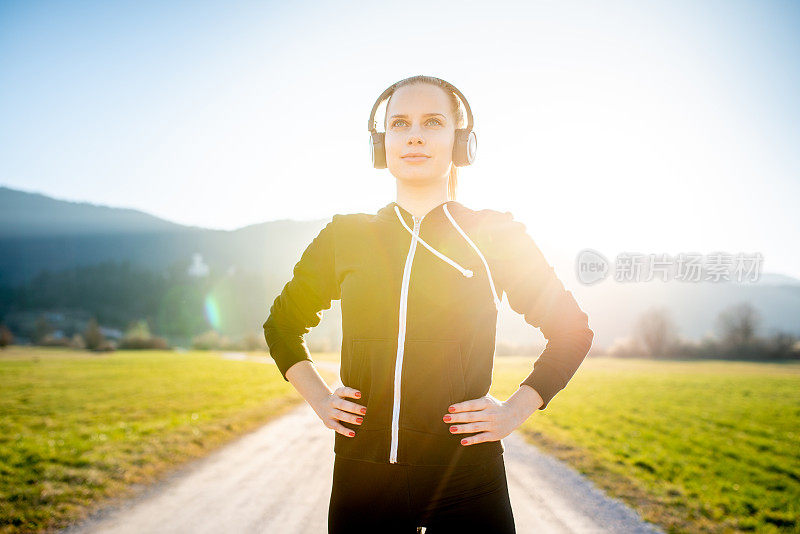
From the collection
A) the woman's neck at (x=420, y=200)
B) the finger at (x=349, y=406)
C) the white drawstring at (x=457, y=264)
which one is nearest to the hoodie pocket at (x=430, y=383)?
the finger at (x=349, y=406)

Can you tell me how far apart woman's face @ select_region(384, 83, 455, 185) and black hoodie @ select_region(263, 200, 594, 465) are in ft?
0.83

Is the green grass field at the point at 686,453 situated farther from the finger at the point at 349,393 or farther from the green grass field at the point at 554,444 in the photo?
the finger at the point at 349,393

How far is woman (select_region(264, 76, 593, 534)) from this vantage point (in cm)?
198

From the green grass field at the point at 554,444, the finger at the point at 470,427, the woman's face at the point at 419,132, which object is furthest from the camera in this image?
the green grass field at the point at 554,444

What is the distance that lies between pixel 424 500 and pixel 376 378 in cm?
58

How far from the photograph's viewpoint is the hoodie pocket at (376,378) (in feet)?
6.75

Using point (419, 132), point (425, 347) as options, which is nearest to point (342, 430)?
point (425, 347)

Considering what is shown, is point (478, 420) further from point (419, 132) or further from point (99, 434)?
point (99, 434)

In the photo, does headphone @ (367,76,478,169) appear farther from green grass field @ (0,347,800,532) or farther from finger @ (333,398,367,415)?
green grass field @ (0,347,800,532)

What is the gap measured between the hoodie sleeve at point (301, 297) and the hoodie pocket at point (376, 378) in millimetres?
472

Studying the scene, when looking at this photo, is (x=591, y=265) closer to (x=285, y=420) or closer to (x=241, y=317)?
(x=285, y=420)

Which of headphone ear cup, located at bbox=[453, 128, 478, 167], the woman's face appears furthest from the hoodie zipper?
headphone ear cup, located at bbox=[453, 128, 478, 167]

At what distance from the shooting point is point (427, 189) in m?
2.51

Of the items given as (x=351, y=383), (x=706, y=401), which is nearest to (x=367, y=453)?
(x=351, y=383)
